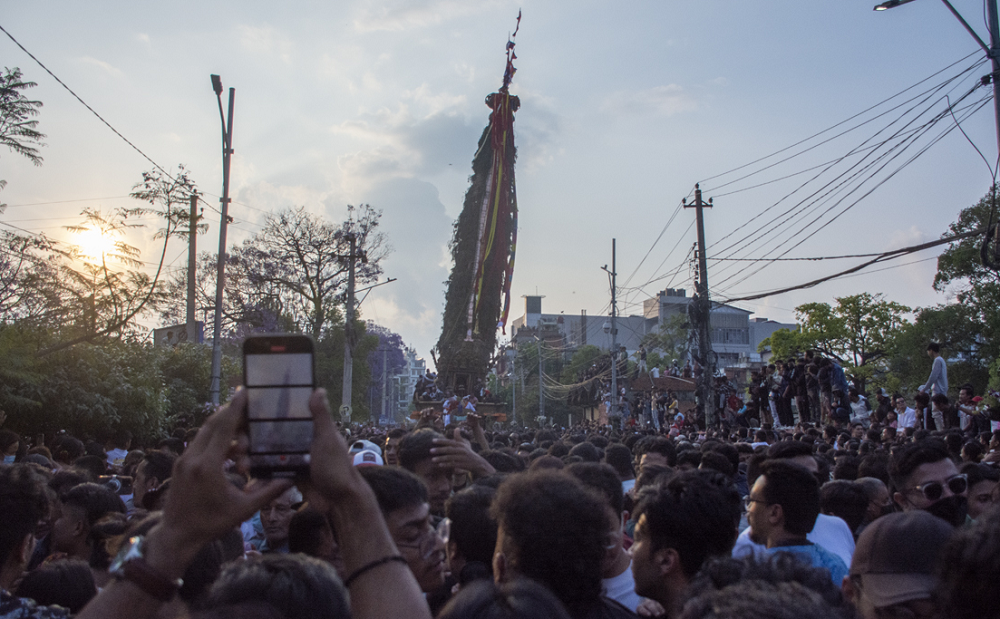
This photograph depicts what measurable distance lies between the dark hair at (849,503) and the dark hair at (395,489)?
Answer: 10.7ft

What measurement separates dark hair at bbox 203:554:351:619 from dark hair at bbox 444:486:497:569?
4.66ft

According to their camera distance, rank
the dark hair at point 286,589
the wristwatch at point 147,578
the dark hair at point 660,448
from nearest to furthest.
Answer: the wristwatch at point 147,578 → the dark hair at point 286,589 → the dark hair at point 660,448

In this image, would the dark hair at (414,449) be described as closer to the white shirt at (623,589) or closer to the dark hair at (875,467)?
the white shirt at (623,589)

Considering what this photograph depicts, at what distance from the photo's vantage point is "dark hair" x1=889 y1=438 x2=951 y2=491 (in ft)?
15.3

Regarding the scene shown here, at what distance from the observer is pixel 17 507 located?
3041mm

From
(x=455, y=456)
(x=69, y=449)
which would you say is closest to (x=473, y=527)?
(x=455, y=456)

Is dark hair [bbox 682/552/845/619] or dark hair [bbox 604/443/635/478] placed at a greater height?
dark hair [bbox 682/552/845/619]

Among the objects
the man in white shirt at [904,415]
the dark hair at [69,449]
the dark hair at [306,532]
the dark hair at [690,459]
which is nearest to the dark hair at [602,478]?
the dark hair at [306,532]

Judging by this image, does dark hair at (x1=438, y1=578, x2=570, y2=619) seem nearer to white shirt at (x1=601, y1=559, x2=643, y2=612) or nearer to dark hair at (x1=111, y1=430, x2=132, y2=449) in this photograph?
white shirt at (x1=601, y1=559, x2=643, y2=612)

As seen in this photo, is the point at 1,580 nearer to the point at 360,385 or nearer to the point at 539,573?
the point at 539,573

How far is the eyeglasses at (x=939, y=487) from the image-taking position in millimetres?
4590

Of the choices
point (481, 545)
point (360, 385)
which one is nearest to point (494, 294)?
point (360, 385)

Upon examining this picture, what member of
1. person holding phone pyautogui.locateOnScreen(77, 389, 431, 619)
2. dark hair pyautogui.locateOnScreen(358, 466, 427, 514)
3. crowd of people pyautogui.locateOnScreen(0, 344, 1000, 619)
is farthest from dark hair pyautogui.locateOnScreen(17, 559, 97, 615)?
person holding phone pyautogui.locateOnScreen(77, 389, 431, 619)

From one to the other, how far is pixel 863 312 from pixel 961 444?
2165 inches
